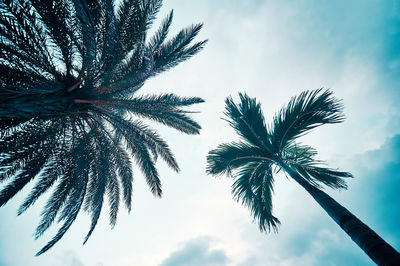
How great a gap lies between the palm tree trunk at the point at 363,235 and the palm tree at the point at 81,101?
15.2ft

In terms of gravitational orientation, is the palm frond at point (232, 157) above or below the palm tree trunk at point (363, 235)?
above

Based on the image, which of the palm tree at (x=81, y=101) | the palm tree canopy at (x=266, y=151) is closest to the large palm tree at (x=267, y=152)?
the palm tree canopy at (x=266, y=151)

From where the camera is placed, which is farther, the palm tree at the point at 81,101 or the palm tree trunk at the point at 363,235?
the palm tree at the point at 81,101

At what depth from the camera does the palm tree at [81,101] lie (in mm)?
3984

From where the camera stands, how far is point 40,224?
570cm

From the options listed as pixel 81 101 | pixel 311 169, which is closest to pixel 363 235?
pixel 311 169

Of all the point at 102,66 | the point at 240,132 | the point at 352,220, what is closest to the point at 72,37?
the point at 102,66

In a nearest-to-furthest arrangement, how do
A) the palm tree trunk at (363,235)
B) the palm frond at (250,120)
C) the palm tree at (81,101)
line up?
the palm tree trunk at (363,235), the palm tree at (81,101), the palm frond at (250,120)

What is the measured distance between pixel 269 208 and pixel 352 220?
280 cm

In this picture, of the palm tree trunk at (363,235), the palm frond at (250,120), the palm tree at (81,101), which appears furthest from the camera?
the palm frond at (250,120)

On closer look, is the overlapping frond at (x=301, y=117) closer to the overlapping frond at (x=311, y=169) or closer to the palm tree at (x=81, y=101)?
the overlapping frond at (x=311, y=169)

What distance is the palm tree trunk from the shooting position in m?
2.08

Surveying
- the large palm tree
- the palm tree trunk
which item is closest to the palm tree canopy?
the large palm tree

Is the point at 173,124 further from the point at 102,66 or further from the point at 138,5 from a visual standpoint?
the point at 138,5
